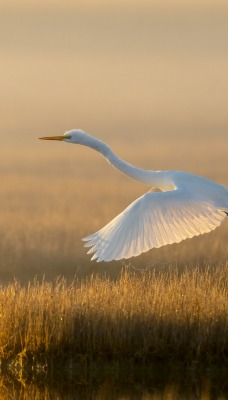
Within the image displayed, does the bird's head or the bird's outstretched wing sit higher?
the bird's head

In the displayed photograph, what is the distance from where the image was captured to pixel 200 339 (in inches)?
504

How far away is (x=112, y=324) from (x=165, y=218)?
1208mm

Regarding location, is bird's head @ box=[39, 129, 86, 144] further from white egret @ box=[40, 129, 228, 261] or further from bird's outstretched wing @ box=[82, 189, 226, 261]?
bird's outstretched wing @ box=[82, 189, 226, 261]

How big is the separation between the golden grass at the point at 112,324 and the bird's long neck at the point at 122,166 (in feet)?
4.27

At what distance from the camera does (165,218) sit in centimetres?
1245

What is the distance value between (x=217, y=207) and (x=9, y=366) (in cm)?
257

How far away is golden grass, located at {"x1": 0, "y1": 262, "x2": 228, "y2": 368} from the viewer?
12.7m

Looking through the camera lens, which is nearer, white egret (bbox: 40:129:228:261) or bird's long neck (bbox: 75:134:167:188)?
white egret (bbox: 40:129:228:261)

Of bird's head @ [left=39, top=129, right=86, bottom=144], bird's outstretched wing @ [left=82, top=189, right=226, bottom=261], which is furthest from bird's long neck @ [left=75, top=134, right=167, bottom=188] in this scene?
bird's outstretched wing @ [left=82, top=189, right=226, bottom=261]

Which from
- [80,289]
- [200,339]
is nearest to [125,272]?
[80,289]

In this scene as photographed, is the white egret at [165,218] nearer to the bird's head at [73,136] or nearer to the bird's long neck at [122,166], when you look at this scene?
the bird's long neck at [122,166]

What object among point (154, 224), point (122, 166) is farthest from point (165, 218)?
point (122, 166)

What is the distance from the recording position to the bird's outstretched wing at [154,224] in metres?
11.8

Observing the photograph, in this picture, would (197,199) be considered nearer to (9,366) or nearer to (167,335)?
(167,335)
